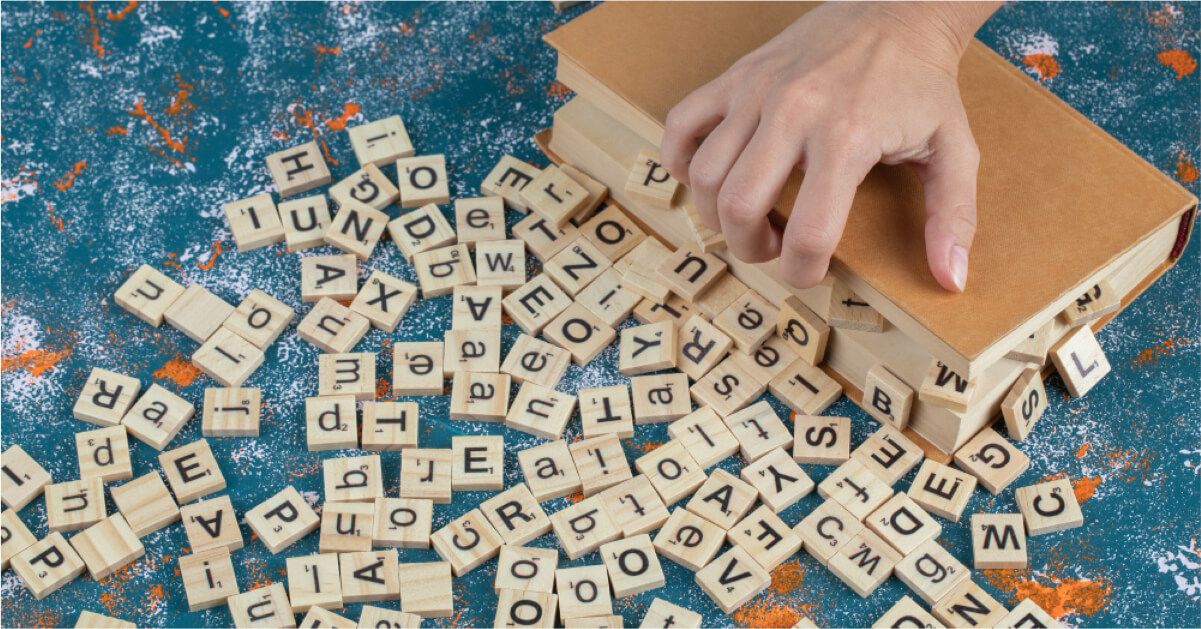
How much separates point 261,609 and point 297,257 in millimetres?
763

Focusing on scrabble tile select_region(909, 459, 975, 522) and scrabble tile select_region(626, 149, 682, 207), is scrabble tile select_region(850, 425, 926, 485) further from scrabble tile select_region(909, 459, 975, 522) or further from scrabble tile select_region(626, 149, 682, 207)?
scrabble tile select_region(626, 149, 682, 207)

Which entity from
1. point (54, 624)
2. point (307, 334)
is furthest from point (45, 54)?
point (54, 624)

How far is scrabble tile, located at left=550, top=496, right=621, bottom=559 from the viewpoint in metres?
2.20

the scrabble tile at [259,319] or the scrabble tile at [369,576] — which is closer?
the scrabble tile at [369,576]

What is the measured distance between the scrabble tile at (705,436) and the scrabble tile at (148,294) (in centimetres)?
99

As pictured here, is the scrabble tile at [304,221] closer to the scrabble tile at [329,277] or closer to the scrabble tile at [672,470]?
the scrabble tile at [329,277]

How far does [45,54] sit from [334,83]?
0.65m

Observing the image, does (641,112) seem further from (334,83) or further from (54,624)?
(54,624)

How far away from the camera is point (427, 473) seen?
7.48ft

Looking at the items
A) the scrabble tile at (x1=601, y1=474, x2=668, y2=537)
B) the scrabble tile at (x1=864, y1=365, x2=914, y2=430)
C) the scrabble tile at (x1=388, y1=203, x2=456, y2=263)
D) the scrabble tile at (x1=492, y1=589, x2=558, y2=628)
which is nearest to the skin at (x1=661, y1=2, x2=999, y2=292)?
the scrabble tile at (x1=864, y1=365, x2=914, y2=430)

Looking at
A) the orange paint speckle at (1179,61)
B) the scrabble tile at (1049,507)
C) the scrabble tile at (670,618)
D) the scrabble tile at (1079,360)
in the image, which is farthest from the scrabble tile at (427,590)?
the orange paint speckle at (1179,61)

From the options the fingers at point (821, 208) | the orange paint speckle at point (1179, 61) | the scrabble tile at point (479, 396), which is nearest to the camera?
the fingers at point (821, 208)

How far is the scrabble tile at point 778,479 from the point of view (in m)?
2.25

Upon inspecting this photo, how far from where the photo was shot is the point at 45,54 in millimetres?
2902
